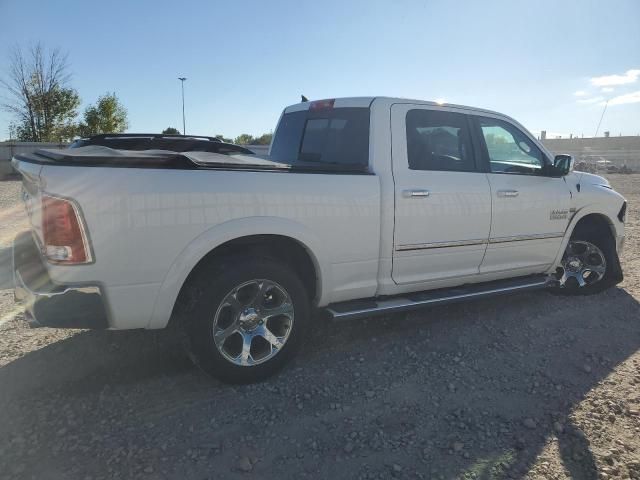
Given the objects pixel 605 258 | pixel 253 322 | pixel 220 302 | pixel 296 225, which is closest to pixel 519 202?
pixel 605 258

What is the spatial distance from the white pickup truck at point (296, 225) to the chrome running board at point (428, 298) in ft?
0.06

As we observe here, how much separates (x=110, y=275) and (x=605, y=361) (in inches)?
143

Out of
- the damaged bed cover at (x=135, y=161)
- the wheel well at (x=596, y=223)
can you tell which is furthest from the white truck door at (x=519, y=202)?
Result: the damaged bed cover at (x=135, y=161)

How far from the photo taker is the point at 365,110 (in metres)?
3.74

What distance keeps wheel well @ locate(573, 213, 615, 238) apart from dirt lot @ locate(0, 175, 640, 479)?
127cm

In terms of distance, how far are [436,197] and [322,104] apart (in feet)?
4.37

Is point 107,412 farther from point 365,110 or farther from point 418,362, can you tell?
point 365,110

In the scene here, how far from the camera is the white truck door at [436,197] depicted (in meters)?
3.63

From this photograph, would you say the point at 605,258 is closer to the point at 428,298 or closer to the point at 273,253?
the point at 428,298

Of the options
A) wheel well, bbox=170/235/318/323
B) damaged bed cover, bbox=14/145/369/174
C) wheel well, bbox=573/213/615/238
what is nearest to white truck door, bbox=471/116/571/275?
wheel well, bbox=573/213/615/238

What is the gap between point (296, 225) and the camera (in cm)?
313

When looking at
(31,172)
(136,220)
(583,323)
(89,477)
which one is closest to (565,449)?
(583,323)

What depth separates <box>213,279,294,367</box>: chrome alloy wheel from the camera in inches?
120

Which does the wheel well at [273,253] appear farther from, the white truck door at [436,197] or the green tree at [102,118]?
the green tree at [102,118]
